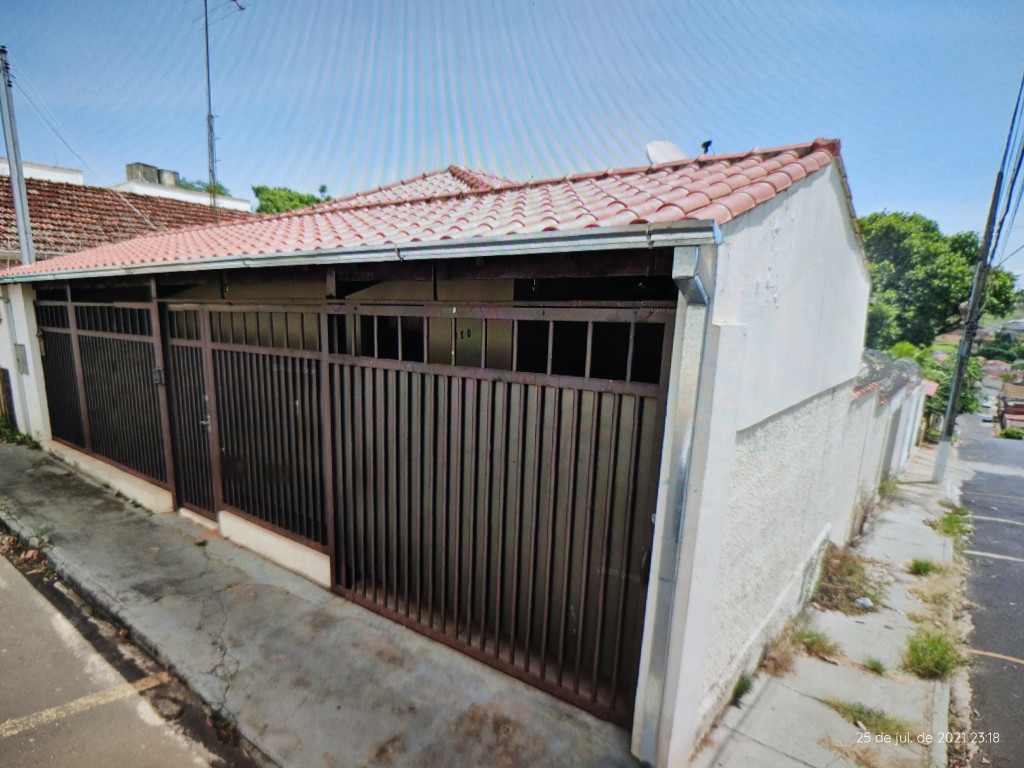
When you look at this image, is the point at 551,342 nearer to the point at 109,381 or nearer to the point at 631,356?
the point at 631,356

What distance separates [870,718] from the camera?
3766 mm

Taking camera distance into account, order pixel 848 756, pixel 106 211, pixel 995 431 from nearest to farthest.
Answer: pixel 848 756
pixel 106 211
pixel 995 431

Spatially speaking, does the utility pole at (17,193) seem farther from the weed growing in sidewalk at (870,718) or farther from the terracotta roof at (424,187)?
the weed growing in sidewalk at (870,718)

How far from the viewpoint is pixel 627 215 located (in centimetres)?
250

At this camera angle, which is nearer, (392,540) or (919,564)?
(392,540)

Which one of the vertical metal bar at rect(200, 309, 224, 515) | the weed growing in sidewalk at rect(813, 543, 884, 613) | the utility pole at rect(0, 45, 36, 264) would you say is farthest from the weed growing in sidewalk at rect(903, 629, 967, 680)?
the utility pole at rect(0, 45, 36, 264)

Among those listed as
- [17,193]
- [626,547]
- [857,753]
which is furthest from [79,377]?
[857,753]

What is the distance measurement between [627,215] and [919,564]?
7.69m

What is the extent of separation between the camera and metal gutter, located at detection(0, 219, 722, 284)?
2178 millimetres

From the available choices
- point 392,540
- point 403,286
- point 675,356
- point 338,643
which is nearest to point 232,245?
point 403,286

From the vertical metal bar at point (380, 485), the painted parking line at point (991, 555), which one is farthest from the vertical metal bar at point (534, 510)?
the painted parking line at point (991, 555)

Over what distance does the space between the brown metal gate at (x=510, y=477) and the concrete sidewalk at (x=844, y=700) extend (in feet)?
3.37

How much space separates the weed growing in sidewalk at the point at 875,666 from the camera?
4504 millimetres

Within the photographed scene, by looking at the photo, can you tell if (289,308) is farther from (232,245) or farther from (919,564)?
(919,564)
